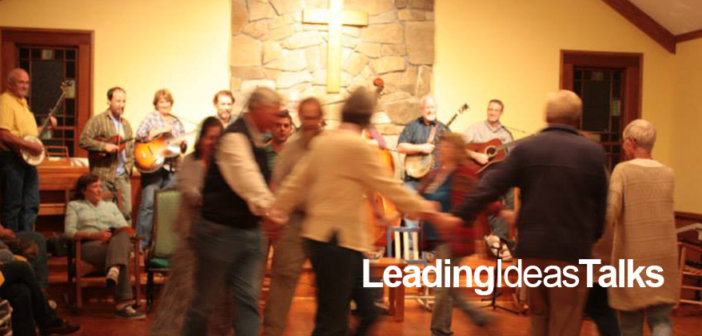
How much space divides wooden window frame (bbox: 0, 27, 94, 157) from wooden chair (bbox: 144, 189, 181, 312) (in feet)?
6.64

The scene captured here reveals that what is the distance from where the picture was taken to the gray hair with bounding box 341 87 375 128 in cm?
356

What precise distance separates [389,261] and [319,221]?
2.96m

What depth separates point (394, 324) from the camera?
6254 mm

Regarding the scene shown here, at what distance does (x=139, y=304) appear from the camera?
6.47m

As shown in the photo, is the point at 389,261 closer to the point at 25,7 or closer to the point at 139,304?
the point at 139,304

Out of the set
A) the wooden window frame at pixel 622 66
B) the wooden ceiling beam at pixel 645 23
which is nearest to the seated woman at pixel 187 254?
the wooden window frame at pixel 622 66

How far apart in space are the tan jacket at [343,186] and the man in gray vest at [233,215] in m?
0.28

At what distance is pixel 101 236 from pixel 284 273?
94.8 inches

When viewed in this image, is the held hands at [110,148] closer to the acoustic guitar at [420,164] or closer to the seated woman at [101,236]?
the seated woman at [101,236]

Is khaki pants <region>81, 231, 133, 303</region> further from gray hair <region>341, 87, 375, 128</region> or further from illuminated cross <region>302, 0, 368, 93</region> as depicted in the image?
gray hair <region>341, 87, 375, 128</region>

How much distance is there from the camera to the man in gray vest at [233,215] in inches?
144

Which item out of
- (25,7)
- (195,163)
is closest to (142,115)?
(25,7)

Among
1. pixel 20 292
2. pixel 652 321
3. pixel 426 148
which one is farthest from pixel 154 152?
pixel 652 321

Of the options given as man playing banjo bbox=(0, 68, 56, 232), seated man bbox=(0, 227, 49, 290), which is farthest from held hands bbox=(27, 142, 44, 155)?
seated man bbox=(0, 227, 49, 290)
